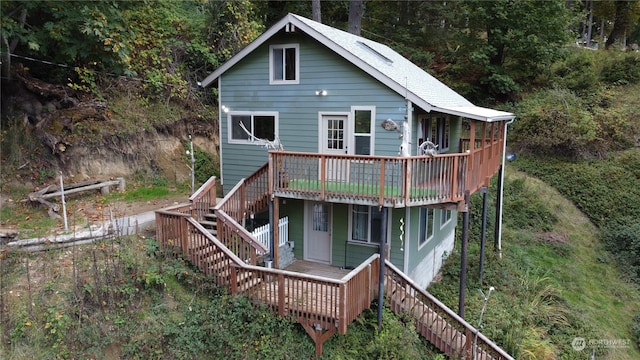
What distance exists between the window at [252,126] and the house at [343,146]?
0.03 meters

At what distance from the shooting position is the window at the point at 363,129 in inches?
427

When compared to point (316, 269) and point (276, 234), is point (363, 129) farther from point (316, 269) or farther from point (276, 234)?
point (316, 269)

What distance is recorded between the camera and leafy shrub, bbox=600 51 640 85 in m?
23.5

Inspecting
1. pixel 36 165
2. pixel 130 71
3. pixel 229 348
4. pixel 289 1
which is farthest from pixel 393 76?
pixel 289 1

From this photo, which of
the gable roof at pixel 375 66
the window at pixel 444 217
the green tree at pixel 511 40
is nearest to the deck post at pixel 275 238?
the gable roof at pixel 375 66

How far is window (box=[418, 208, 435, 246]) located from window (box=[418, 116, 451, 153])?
2.13 m

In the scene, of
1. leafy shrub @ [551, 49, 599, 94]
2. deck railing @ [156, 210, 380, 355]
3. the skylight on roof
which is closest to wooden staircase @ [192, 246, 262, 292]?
deck railing @ [156, 210, 380, 355]

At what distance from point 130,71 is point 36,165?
14.9 feet

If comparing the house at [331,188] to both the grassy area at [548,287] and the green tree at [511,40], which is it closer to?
the grassy area at [548,287]

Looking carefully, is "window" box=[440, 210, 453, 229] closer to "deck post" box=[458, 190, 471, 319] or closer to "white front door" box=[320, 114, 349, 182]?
"deck post" box=[458, 190, 471, 319]

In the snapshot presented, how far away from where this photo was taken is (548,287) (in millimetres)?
12688

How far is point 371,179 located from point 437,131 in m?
4.75

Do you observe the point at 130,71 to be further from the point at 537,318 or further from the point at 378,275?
the point at 537,318

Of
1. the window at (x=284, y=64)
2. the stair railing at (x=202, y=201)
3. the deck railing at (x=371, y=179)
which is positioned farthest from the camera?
the window at (x=284, y=64)
